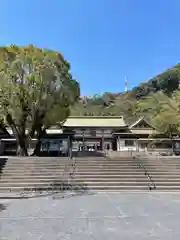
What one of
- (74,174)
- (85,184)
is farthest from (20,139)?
(85,184)

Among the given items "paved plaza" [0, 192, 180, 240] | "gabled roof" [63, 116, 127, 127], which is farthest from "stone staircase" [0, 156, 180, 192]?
"gabled roof" [63, 116, 127, 127]

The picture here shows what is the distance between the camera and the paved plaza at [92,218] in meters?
5.98

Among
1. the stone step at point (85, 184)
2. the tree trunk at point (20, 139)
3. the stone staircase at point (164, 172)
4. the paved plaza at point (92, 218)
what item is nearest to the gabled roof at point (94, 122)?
the tree trunk at point (20, 139)

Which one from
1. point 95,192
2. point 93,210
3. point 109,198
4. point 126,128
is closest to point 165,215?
point 93,210

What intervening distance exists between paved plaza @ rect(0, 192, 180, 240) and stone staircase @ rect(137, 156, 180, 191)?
8.30 ft

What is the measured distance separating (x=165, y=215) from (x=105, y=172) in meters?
7.88

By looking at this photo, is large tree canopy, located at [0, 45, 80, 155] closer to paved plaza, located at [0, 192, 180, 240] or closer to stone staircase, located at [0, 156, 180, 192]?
stone staircase, located at [0, 156, 180, 192]

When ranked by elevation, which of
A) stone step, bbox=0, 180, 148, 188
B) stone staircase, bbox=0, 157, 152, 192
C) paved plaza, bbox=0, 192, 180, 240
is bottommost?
paved plaza, bbox=0, 192, 180, 240

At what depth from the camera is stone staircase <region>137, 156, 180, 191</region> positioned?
46.4 ft

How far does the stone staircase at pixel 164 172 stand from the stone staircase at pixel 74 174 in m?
0.68

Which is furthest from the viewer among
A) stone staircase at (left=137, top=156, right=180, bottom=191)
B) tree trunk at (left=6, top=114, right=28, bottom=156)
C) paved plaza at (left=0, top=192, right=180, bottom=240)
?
tree trunk at (left=6, top=114, right=28, bottom=156)

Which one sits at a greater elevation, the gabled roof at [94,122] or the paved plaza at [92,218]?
the gabled roof at [94,122]

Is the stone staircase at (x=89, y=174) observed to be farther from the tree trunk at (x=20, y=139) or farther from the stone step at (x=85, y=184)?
the tree trunk at (x=20, y=139)

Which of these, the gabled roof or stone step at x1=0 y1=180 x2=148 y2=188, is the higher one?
the gabled roof
